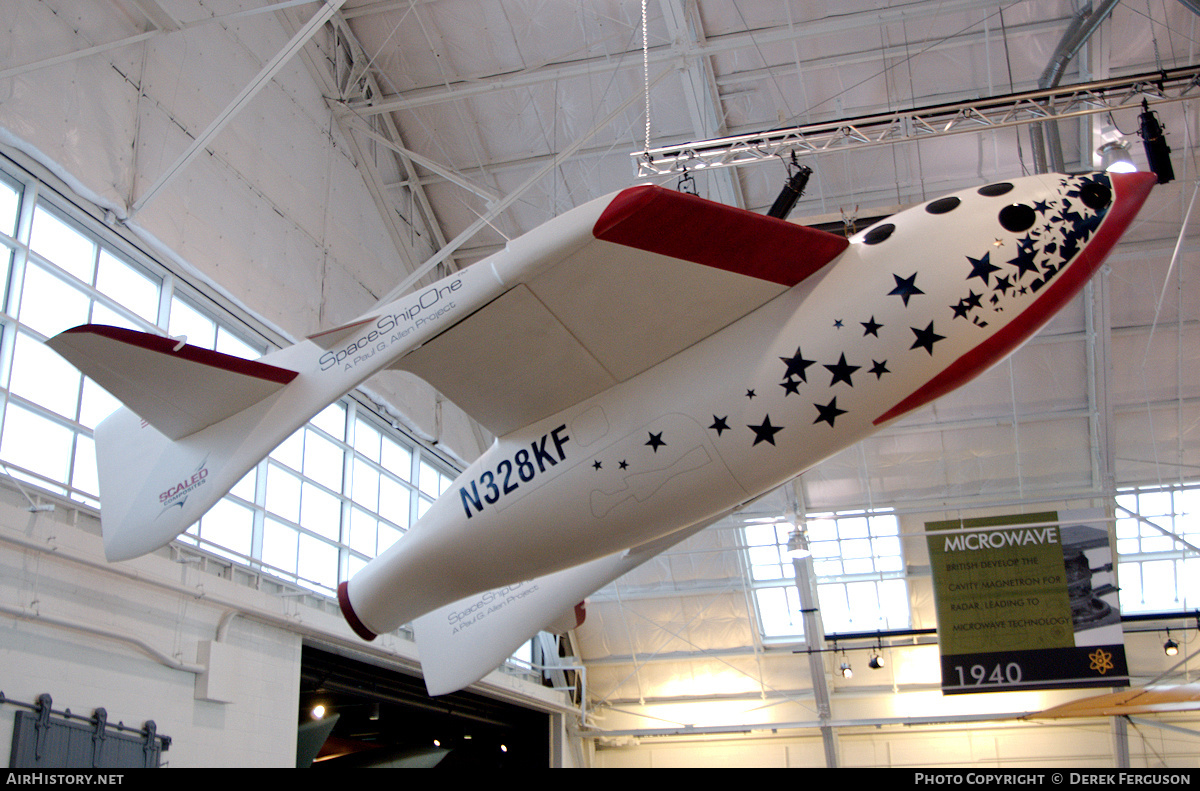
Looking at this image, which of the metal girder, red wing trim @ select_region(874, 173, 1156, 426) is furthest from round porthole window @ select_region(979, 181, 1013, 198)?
the metal girder

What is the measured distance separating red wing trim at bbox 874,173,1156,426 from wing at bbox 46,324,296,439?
3.33 meters

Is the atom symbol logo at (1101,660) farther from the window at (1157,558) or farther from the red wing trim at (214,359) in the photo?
the red wing trim at (214,359)

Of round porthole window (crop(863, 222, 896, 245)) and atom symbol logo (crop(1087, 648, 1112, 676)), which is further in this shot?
atom symbol logo (crop(1087, 648, 1112, 676))

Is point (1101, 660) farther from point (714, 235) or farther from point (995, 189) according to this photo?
point (714, 235)

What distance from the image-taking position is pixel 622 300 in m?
5.00

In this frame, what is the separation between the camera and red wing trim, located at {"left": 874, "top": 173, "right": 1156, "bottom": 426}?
4.74 m

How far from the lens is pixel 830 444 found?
498 cm

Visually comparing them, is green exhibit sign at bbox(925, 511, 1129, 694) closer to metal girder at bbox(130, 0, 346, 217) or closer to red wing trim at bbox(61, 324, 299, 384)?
metal girder at bbox(130, 0, 346, 217)

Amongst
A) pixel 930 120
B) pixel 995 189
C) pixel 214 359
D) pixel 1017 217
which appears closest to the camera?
pixel 1017 217

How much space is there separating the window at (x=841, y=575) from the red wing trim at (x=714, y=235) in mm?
17327

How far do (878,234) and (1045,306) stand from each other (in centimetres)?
88

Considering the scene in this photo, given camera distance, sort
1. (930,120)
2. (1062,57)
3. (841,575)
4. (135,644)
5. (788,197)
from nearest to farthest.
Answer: (788,197)
(135,644)
(930,120)
(1062,57)
(841,575)

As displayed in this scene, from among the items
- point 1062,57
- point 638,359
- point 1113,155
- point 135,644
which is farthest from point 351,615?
point 1062,57

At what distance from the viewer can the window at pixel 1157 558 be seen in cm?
2095
